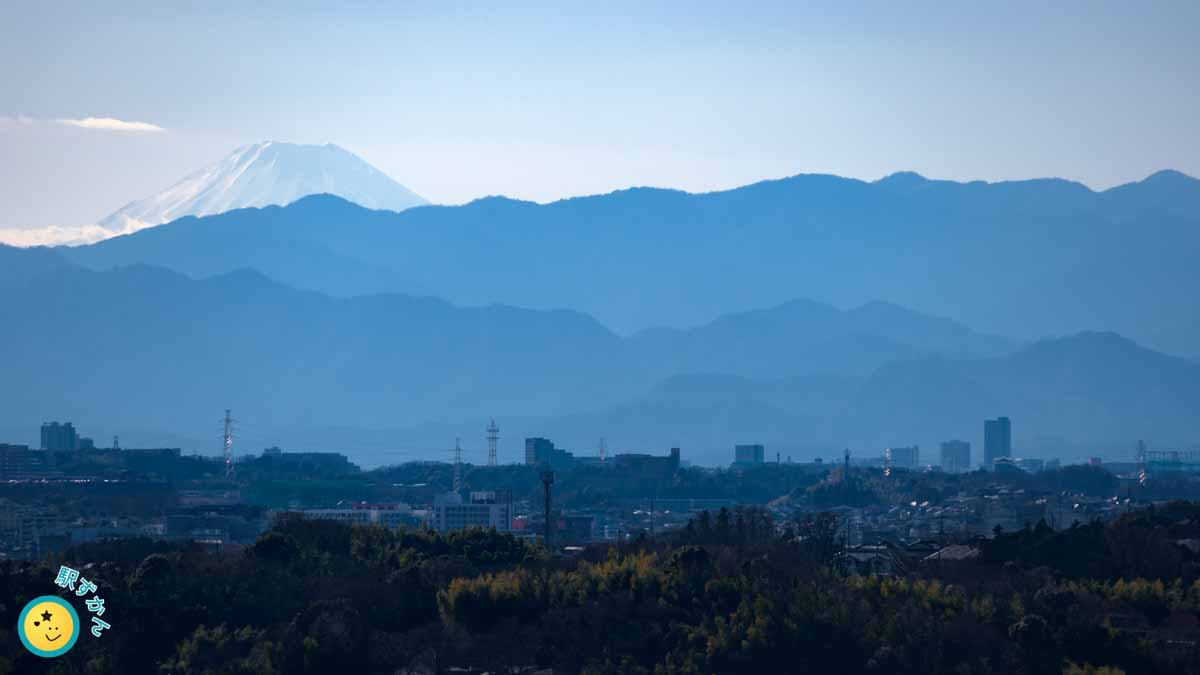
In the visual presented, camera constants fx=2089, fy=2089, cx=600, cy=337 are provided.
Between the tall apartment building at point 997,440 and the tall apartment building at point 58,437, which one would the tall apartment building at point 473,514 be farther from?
the tall apartment building at point 997,440

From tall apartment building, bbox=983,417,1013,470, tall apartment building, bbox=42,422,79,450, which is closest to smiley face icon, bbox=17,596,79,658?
tall apartment building, bbox=42,422,79,450

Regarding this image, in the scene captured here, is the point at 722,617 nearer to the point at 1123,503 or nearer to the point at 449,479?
the point at 1123,503

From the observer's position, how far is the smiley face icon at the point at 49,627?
33594 mm

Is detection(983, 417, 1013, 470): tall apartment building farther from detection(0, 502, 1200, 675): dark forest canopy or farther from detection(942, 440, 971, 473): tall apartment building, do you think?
detection(0, 502, 1200, 675): dark forest canopy

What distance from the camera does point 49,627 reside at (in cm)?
3441

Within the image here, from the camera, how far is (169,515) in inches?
3605

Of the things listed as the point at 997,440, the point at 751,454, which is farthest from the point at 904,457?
the point at 751,454

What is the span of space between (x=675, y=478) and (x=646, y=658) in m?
94.9

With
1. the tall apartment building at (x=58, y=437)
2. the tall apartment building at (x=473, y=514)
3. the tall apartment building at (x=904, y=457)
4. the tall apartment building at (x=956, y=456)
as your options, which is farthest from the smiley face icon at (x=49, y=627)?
the tall apartment building at (x=956, y=456)

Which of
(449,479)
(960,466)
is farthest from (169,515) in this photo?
(960,466)

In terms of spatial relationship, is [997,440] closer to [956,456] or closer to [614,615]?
[956,456]

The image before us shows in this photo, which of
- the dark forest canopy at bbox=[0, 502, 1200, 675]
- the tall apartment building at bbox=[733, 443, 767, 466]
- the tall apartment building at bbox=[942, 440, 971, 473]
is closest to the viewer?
the dark forest canopy at bbox=[0, 502, 1200, 675]

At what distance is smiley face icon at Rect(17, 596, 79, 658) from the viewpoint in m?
33.6

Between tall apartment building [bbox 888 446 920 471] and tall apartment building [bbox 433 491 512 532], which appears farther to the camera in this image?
tall apartment building [bbox 888 446 920 471]
